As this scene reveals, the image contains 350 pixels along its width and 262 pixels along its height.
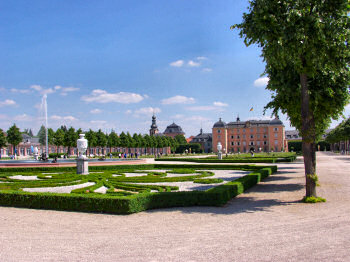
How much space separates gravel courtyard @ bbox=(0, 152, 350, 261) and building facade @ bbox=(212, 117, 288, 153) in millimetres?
94187

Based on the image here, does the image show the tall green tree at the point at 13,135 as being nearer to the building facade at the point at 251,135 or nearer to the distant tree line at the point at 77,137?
the distant tree line at the point at 77,137

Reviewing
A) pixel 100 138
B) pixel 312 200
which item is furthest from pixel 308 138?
pixel 100 138

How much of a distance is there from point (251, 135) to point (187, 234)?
342 ft

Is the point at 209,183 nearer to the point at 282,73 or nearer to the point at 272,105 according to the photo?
the point at 272,105

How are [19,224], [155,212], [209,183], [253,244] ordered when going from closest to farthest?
[253,244], [19,224], [155,212], [209,183]

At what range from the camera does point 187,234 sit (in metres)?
7.32

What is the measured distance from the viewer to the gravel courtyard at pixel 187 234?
19.6 feet

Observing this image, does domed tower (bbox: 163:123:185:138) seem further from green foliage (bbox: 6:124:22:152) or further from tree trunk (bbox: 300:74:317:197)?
tree trunk (bbox: 300:74:317:197)

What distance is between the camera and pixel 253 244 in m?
6.49

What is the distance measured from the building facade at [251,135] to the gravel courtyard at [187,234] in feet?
309

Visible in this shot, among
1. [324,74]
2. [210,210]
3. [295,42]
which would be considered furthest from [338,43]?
[210,210]

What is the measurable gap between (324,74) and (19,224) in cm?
1352

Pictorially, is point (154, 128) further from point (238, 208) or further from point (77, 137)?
point (238, 208)

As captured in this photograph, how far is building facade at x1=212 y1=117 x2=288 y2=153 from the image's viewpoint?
103 meters
